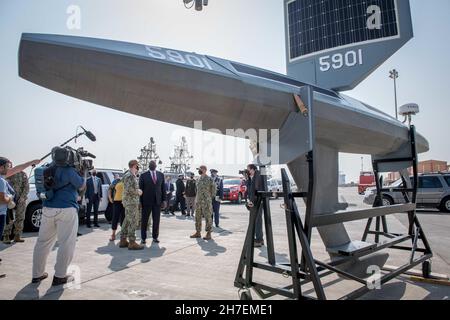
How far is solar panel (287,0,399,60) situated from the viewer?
507cm

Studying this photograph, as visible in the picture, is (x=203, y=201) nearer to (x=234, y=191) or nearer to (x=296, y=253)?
(x=296, y=253)

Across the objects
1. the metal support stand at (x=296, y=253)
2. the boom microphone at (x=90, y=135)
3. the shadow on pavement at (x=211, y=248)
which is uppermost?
the boom microphone at (x=90, y=135)

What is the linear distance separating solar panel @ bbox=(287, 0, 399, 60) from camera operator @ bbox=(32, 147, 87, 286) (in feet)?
14.4

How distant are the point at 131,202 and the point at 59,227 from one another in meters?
2.19

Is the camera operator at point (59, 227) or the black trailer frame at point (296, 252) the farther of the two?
the camera operator at point (59, 227)

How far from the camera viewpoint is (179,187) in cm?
1263

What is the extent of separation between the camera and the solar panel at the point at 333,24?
507 centimetres

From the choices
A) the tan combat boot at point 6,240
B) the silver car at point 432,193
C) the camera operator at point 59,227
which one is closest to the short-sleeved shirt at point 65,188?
the camera operator at point 59,227

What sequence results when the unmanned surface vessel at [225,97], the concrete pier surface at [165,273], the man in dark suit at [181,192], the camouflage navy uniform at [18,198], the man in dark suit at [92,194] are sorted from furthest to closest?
the man in dark suit at [181,192] < the man in dark suit at [92,194] < the camouflage navy uniform at [18,198] < the concrete pier surface at [165,273] < the unmanned surface vessel at [225,97]

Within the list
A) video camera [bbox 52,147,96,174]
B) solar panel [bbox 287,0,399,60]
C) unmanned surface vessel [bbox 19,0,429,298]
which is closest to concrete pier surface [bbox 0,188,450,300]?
unmanned surface vessel [bbox 19,0,429,298]

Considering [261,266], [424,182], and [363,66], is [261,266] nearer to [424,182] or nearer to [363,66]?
[363,66]

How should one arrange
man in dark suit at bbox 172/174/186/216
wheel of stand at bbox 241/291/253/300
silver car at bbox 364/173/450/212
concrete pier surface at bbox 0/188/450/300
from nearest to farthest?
wheel of stand at bbox 241/291/253/300
concrete pier surface at bbox 0/188/450/300
man in dark suit at bbox 172/174/186/216
silver car at bbox 364/173/450/212

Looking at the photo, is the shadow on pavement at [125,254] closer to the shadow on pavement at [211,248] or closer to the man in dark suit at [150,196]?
the man in dark suit at [150,196]

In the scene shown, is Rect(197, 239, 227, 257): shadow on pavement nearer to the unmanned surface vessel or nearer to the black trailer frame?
the black trailer frame
